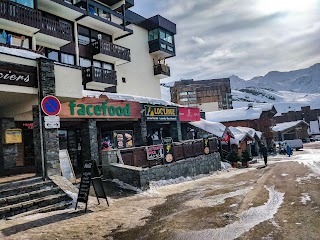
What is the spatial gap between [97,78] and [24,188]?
1384 centimetres

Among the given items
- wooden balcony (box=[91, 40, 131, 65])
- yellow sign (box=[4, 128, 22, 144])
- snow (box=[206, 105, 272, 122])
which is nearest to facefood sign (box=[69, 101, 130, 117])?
yellow sign (box=[4, 128, 22, 144])

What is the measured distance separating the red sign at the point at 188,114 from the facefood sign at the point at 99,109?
6.51 meters

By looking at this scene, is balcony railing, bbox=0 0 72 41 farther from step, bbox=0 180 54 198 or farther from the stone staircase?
step, bbox=0 180 54 198

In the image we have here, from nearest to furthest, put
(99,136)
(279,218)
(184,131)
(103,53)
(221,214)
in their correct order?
(279,218) → (221,214) → (99,136) → (103,53) → (184,131)

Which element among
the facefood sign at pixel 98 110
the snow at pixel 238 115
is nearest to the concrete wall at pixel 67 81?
the facefood sign at pixel 98 110

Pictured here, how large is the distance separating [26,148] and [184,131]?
1692 centimetres

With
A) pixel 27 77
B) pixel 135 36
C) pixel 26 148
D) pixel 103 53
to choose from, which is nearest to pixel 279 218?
pixel 27 77

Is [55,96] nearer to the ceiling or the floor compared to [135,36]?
nearer to the floor

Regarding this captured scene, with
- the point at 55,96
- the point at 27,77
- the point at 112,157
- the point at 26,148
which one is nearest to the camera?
the point at 27,77

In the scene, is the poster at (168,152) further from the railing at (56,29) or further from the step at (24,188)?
the railing at (56,29)

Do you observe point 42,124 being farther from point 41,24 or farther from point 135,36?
point 135,36

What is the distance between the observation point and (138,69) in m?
29.8

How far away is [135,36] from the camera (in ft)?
98.2

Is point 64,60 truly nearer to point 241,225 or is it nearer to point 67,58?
Result: point 67,58
